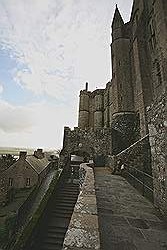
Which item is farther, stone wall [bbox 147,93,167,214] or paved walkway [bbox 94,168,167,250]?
stone wall [bbox 147,93,167,214]

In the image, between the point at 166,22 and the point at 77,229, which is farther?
the point at 166,22

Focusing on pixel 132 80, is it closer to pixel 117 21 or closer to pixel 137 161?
pixel 117 21

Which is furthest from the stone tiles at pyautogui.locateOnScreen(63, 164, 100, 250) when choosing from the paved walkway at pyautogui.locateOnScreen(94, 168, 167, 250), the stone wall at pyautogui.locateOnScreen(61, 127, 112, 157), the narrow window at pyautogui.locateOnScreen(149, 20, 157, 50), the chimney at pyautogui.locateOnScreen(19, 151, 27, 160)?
the chimney at pyautogui.locateOnScreen(19, 151, 27, 160)

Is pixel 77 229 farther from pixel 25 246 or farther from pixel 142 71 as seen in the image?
pixel 142 71

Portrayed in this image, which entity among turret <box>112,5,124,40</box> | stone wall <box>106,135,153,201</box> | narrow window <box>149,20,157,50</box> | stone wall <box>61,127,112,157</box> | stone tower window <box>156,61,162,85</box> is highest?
turret <box>112,5,124,40</box>

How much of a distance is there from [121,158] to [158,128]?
7146mm

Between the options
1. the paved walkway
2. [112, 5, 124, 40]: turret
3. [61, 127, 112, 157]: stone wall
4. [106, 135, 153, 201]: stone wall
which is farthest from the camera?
[112, 5, 124, 40]: turret

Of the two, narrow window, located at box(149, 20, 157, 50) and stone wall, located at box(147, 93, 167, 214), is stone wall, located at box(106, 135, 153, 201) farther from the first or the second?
narrow window, located at box(149, 20, 157, 50)

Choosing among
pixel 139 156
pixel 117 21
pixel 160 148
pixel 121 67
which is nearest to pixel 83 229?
pixel 160 148

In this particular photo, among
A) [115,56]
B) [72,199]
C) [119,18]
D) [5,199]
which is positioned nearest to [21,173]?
[5,199]

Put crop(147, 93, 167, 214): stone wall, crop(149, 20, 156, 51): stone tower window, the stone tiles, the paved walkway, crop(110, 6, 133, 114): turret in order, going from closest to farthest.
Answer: the stone tiles
the paved walkway
crop(147, 93, 167, 214): stone wall
crop(149, 20, 156, 51): stone tower window
crop(110, 6, 133, 114): turret

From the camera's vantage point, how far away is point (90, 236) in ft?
7.82

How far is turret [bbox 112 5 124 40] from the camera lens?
23000 millimetres

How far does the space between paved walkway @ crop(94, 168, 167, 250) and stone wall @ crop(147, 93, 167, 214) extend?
487 mm
